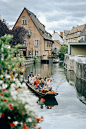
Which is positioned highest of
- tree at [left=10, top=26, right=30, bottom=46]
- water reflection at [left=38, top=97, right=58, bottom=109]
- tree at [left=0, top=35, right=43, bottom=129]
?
tree at [left=10, top=26, right=30, bottom=46]

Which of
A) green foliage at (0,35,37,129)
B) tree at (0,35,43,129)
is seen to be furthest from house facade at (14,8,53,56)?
tree at (0,35,43,129)

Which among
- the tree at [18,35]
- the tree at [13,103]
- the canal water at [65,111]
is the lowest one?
the canal water at [65,111]

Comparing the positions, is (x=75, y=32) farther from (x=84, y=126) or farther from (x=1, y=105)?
(x=1, y=105)

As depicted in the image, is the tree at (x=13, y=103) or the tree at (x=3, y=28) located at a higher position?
the tree at (x=3, y=28)

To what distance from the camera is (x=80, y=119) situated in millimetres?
11258

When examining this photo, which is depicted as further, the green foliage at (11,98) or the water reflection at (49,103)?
the water reflection at (49,103)

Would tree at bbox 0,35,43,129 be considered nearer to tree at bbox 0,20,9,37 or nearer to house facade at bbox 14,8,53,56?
tree at bbox 0,20,9,37

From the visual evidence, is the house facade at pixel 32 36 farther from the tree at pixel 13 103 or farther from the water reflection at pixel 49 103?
the tree at pixel 13 103

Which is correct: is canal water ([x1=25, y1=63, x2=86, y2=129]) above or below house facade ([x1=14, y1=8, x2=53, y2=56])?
below

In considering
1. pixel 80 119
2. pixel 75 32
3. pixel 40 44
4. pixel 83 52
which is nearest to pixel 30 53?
pixel 40 44

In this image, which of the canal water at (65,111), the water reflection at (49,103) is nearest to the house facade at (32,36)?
the canal water at (65,111)

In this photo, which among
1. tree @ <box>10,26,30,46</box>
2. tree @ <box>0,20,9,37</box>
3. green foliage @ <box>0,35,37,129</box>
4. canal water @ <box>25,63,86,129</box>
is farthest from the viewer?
tree @ <box>10,26,30,46</box>

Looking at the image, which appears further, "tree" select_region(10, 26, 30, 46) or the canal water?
"tree" select_region(10, 26, 30, 46)

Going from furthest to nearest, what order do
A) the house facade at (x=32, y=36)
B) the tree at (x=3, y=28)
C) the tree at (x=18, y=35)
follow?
the house facade at (x=32, y=36)
the tree at (x=18, y=35)
the tree at (x=3, y=28)
